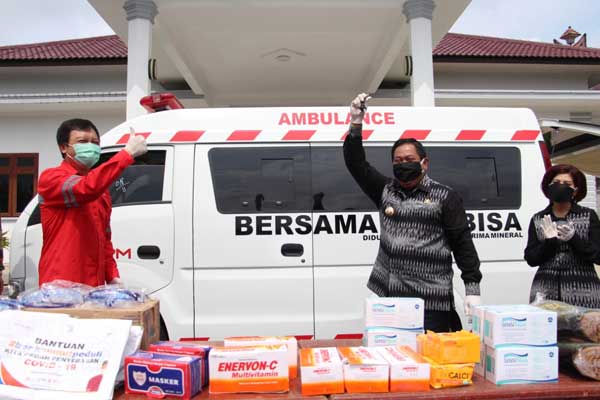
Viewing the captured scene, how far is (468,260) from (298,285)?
61.1 inches

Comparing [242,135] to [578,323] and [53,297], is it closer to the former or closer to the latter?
[53,297]

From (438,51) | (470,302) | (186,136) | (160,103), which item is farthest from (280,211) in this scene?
(438,51)

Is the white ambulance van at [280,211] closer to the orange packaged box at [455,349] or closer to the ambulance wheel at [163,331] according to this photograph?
the ambulance wheel at [163,331]

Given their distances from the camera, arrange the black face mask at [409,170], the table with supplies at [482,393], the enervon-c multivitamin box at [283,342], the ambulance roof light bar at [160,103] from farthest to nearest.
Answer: the ambulance roof light bar at [160,103], the black face mask at [409,170], the enervon-c multivitamin box at [283,342], the table with supplies at [482,393]

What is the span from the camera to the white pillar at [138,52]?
21.7 feet

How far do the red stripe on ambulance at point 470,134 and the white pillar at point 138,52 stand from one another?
14.2ft

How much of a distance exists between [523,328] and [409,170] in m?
1.08

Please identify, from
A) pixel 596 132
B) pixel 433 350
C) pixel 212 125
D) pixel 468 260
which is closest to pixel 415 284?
pixel 468 260

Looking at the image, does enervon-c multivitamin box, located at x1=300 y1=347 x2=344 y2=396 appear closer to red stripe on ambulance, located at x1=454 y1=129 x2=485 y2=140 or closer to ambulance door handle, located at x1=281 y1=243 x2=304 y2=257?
ambulance door handle, located at x1=281 y1=243 x2=304 y2=257

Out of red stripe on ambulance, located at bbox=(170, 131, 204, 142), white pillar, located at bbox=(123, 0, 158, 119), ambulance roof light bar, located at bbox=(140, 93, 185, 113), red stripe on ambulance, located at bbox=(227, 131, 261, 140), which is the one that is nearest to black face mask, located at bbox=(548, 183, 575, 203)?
red stripe on ambulance, located at bbox=(227, 131, 261, 140)

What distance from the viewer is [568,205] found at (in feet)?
10.1

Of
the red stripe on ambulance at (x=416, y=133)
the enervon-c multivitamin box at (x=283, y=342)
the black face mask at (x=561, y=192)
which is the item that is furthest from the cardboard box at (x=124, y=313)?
the red stripe on ambulance at (x=416, y=133)

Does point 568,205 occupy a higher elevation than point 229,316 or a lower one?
higher

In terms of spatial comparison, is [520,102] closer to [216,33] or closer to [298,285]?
[216,33]
